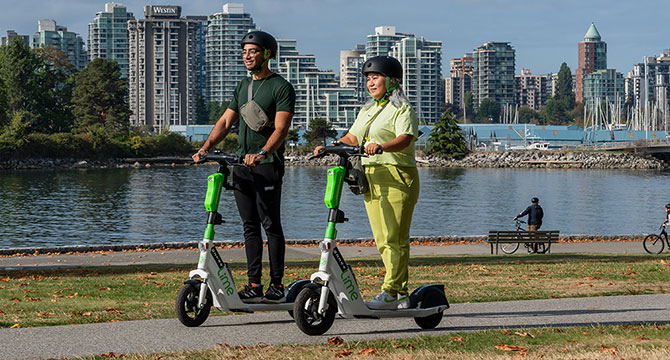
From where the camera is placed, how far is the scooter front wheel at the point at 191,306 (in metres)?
7.66

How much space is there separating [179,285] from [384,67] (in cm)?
554

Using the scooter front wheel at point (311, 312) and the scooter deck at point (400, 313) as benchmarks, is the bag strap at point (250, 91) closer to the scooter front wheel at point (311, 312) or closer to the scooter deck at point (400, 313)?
the scooter front wheel at point (311, 312)

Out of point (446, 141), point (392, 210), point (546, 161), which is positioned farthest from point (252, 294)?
point (546, 161)

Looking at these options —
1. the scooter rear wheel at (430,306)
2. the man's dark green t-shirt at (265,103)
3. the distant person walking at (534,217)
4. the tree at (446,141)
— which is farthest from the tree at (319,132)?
the scooter rear wheel at (430,306)

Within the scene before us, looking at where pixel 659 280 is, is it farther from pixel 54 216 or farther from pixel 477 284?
pixel 54 216

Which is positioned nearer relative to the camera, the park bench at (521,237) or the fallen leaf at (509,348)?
the fallen leaf at (509,348)

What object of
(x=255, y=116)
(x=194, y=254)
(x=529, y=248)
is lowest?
(x=529, y=248)

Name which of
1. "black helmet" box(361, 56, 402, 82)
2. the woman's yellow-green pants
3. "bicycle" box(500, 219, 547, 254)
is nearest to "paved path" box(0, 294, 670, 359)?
the woman's yellow-green pants

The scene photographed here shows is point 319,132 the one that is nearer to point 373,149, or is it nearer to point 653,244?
point 653,244

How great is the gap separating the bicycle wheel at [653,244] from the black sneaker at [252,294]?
19352mm

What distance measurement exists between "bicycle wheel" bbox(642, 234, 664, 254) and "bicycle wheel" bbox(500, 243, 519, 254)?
11.6 feet

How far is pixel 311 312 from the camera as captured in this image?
293 inches

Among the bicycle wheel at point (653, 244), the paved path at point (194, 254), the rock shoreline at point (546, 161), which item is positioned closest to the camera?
the paved path at point (194, 254)

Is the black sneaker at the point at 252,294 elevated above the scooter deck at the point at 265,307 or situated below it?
above
